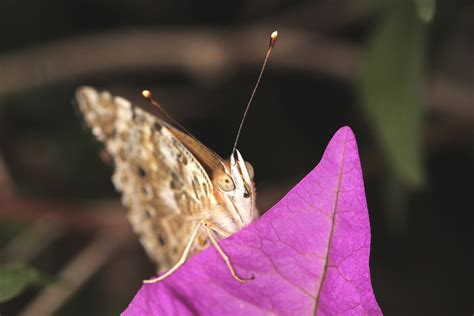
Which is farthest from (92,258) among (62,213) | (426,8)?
(426,8)

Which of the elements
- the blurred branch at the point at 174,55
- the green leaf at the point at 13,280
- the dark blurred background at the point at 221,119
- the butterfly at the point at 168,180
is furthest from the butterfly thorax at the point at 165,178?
the blurred branch at the point at 174,55

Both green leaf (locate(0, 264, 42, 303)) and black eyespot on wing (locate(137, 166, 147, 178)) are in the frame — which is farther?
black eyespot on wing (locate(137, 166, 147, 178))

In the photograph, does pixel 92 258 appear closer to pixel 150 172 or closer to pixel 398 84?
pixel 150 172

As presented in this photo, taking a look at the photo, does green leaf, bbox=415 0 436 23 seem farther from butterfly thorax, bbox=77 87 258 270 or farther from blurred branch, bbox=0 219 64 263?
blurred branch, bbox=0 219 64 263

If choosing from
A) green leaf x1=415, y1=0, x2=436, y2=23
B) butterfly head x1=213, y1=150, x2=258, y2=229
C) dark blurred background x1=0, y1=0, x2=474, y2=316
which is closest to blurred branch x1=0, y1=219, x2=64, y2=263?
dark blurred background x1=0, y1=0, x2=474, y2=316

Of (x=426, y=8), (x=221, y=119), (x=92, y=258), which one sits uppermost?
(x=426, y=8)

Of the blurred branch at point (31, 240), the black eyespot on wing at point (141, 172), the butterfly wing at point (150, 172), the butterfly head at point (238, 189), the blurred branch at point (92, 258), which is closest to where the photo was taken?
the butterfly head at point (238, 189)

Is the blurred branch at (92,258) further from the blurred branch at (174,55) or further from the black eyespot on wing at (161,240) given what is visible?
the blurred branch at (174,55)
